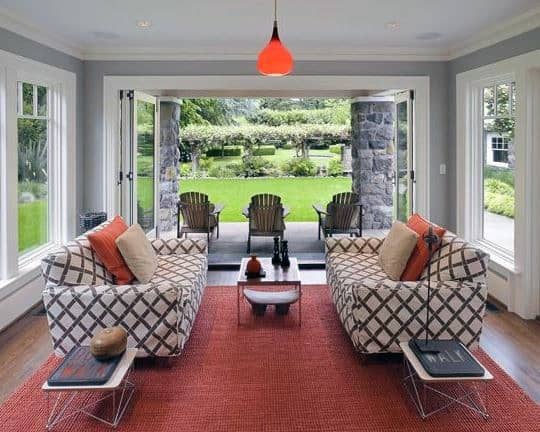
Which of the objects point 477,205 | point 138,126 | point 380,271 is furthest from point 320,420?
point 138,126

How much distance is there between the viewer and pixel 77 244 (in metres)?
3.72

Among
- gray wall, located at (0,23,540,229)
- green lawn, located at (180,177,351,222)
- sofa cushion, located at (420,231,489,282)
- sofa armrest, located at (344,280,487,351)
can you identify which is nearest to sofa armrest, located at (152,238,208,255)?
gray wall, located at (0,23,540,229)

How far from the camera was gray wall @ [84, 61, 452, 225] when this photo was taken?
236 inches

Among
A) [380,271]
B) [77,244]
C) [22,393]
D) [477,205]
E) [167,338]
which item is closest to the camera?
[22,393]

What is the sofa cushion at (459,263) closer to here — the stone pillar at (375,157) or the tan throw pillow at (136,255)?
the tan throw pillow at (136,255)

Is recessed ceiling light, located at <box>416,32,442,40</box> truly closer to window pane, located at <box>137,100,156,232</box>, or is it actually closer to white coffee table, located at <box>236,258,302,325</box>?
white coffee table, located at <box>236,258,302,325</box>

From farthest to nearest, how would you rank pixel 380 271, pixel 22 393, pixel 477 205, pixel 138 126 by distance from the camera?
pixel 138 126, pixel 477 205, pixel 380 271, pixel 22 393

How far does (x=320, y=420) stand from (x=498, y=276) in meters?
2.97

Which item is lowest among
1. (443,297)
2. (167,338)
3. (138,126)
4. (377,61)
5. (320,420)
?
(320,420)

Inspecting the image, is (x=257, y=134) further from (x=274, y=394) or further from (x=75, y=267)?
(x=274, y=394)

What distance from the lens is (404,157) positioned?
659cm

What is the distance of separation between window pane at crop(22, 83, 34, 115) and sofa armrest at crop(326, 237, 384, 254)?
3.14m

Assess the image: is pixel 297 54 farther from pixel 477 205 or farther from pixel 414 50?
pixel 477 205

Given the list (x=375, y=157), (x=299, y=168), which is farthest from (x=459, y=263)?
(x=299, y=168)
